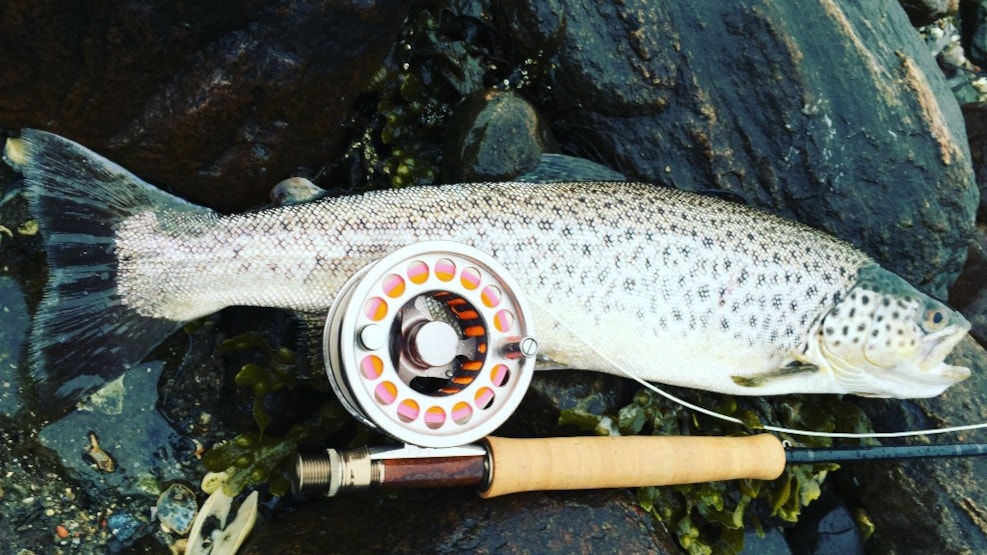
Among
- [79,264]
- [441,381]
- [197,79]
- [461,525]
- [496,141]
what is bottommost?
[461,525]

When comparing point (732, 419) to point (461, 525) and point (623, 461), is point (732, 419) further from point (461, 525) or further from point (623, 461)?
point (461, 525)

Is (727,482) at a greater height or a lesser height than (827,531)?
greater

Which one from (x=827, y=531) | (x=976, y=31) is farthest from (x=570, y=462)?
(x=976, y=31)

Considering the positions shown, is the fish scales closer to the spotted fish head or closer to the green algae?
the spotted fish head

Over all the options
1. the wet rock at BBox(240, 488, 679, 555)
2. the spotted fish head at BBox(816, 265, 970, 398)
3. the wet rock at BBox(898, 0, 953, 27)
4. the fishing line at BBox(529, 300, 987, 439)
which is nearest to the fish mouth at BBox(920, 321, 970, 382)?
the spotted fish head at BBox(816, 265, 970, 398)

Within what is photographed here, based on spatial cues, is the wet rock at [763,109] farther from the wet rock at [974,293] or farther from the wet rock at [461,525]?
the wet rock at [461,525]

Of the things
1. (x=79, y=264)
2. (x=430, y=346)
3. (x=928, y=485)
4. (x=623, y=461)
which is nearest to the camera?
(x=430, y=346)

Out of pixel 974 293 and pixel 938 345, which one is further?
pixel 974 293
